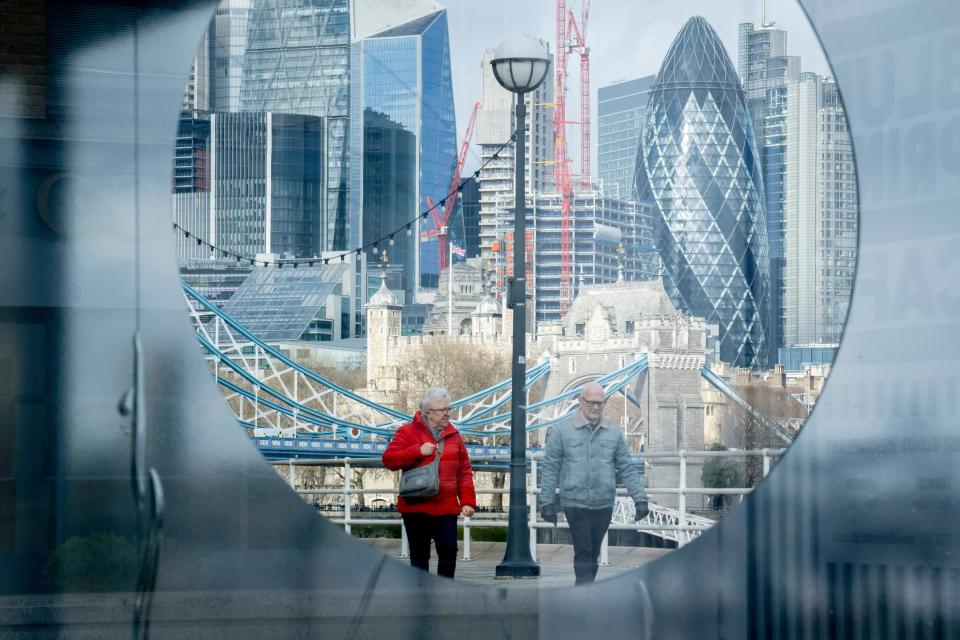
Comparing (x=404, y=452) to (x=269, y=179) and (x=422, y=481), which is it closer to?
(x=422, y=481)

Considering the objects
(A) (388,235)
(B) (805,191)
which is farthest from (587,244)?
(A) (388,235)

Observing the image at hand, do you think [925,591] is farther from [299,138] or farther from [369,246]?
[299,138]

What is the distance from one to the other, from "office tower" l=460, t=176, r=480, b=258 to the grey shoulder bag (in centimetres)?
1662

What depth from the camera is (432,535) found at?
16.4 ft

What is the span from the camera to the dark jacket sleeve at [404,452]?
480cm

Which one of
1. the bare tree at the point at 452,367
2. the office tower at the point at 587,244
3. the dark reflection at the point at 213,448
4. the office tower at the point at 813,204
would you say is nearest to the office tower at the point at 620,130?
the office tower at the point at 587,244

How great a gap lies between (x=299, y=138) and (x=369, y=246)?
366 cm

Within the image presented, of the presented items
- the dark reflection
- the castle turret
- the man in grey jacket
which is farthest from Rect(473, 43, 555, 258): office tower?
the dark reflection

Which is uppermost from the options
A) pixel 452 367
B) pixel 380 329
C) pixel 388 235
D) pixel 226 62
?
pixel 226 62

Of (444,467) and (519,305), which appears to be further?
(519,305)

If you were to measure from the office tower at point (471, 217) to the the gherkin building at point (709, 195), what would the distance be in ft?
77.3

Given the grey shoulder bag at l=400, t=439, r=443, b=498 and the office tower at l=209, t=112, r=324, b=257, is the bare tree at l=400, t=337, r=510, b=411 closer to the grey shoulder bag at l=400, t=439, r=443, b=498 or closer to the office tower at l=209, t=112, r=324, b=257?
the office tower at l=209, t=112, r=324, b=257

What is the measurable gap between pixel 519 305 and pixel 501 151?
1608cm

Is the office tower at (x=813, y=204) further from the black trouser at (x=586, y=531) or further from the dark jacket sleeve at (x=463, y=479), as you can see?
the dark jacket sleeve at (x=463, y=479)
